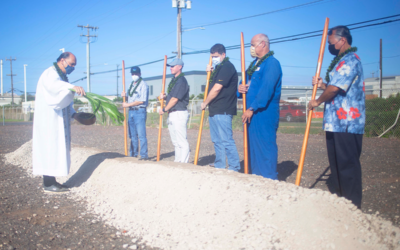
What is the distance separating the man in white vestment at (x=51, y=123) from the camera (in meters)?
4.16

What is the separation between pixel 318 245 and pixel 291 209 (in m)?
0.37

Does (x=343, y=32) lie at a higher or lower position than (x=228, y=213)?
higher

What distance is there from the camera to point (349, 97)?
312 cm

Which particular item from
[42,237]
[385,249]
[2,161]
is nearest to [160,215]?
[42,237]

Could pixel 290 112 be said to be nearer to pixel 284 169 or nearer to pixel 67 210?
pixel 284 169

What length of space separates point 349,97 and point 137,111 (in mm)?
4442

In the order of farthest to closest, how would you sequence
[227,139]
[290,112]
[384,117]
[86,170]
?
[290,112] < [384,117] < [86,170] < [227,139]

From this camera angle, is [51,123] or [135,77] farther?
[135,77]

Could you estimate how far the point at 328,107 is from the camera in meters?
3.27

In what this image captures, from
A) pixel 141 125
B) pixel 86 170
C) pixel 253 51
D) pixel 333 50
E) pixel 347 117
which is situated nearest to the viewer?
pixel 347 117

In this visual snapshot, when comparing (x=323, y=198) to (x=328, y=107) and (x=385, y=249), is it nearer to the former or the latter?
(x=385, y=249)

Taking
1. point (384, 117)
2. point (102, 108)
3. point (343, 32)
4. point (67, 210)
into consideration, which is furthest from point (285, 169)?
point (384, 117)

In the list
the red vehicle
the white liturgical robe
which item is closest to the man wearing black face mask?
the white liturgical robe

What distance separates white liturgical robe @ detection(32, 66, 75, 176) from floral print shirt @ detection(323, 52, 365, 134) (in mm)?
3459
